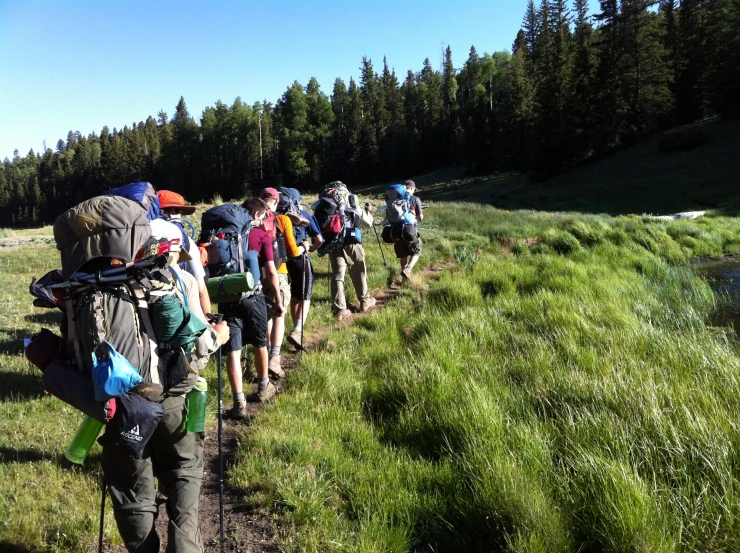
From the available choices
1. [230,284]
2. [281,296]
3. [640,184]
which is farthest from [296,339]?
[640,184]

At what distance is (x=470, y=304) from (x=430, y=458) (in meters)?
4.06

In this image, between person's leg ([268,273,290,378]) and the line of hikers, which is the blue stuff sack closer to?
the line of hikers

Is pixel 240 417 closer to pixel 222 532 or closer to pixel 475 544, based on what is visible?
pixel 222 532

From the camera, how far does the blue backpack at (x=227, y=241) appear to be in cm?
390

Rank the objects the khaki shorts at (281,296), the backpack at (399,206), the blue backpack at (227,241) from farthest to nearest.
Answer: the backpack at (399,206) → the khaki shorts at (281,296) → the blue backpack at (227,241)

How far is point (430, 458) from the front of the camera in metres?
3.25

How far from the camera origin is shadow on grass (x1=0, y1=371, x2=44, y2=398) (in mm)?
4355

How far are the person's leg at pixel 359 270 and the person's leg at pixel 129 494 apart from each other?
16.4ft

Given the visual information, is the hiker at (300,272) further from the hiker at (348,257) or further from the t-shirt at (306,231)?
the hiker at (348,257)

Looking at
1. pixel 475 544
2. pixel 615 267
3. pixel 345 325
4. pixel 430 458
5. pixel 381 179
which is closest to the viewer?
pixel 475 544

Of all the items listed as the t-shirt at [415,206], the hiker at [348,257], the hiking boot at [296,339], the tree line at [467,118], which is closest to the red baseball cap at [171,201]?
the hiking boot at [296,339]

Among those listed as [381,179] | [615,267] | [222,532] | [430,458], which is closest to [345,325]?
[430,458]

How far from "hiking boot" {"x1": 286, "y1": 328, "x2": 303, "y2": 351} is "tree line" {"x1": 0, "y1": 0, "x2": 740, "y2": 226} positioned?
40836 mm

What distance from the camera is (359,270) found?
289 inches
